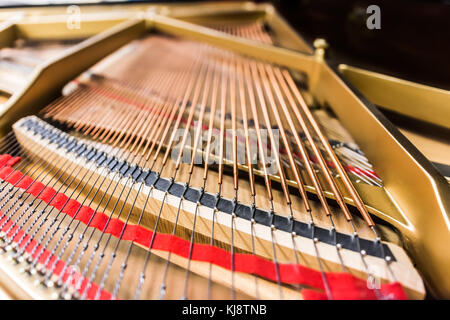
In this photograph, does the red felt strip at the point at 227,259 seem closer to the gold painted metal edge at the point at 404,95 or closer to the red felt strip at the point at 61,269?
the red felt strip at the point at 61,269

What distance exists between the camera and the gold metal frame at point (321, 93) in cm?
102

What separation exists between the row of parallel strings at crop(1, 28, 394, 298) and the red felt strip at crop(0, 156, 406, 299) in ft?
0.13

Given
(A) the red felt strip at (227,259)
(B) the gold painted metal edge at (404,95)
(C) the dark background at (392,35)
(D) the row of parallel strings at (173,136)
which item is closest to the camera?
(A) the red felt strip at (227,259)

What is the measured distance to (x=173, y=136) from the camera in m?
1.53

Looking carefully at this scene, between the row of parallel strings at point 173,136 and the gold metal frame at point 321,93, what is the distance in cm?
12

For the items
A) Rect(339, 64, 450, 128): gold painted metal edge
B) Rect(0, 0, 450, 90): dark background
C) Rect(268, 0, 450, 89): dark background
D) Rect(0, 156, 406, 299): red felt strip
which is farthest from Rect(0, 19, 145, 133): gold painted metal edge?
Rect(268, 0, 450, 89): dark background

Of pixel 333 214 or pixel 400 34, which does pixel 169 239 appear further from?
pixel 400 34

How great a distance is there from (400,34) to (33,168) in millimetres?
2591

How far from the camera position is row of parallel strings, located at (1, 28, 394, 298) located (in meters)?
1.10

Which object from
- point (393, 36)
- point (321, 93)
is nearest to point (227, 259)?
point (321, 93)

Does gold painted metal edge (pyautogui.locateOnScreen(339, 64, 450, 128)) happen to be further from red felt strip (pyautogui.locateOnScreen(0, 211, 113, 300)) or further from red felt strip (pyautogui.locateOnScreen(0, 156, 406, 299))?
red felt strip (pyautogui.locateOnScreen(0, 211, 113, 300))

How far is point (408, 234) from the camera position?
111 cm

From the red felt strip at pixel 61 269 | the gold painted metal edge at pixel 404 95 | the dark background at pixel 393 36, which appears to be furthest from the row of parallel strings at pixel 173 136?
the dark background at pixel 393 36

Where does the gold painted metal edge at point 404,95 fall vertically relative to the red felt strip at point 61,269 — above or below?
above
